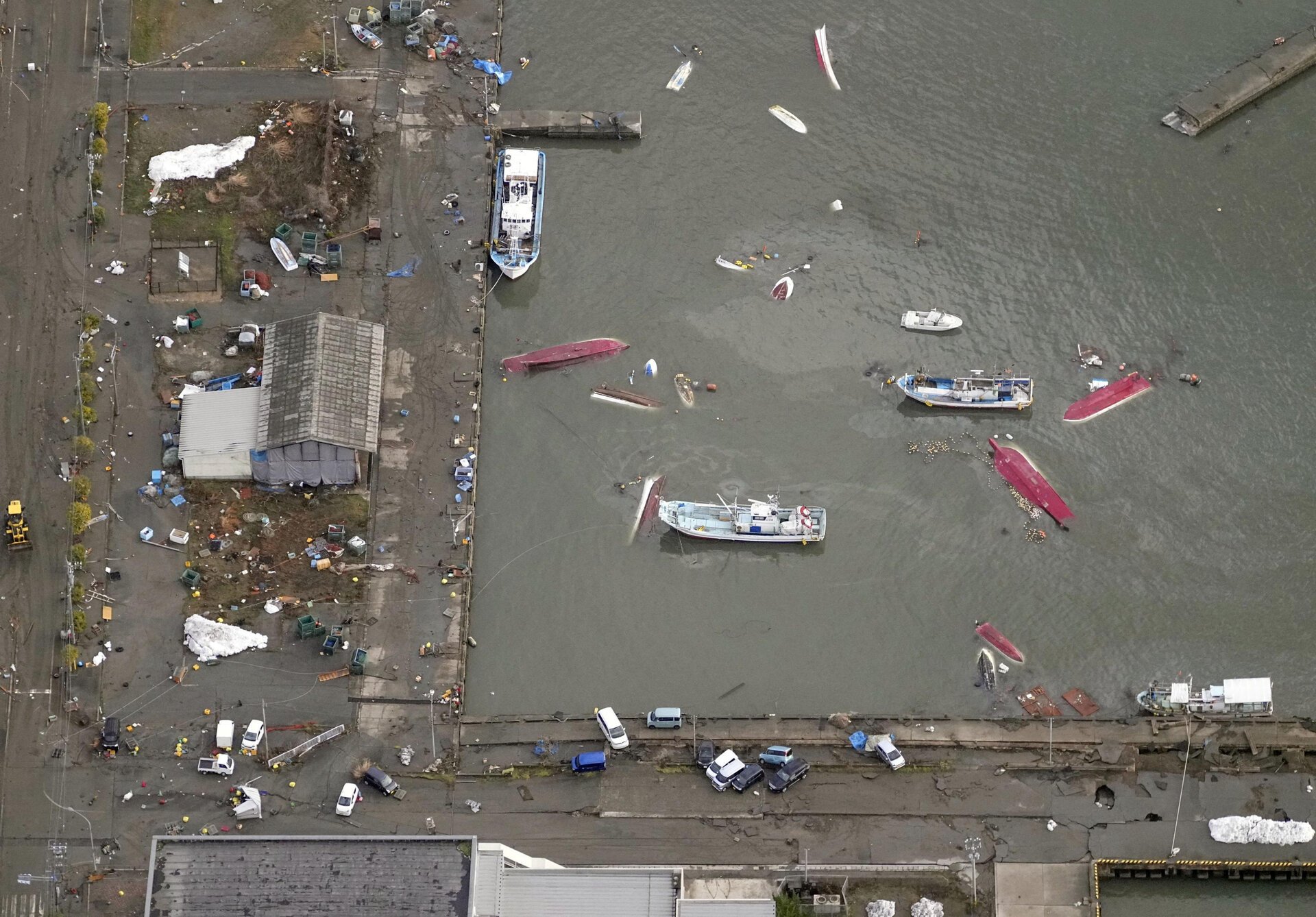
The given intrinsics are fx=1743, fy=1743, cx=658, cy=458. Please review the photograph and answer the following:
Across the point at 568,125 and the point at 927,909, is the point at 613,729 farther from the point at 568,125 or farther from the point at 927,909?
the point at 568,125

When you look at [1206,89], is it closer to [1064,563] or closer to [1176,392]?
[1176,392]

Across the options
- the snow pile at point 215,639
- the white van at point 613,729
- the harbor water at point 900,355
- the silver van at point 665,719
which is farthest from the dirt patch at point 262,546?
the silver van at point 665,719

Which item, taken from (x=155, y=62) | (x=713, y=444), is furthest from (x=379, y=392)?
(x=155, y=62)

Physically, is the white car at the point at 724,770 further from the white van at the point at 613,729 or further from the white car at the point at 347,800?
the white car at the point at 347,800

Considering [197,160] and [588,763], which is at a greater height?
[197,160]

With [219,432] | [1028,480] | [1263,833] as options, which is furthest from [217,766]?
[1263,833]
